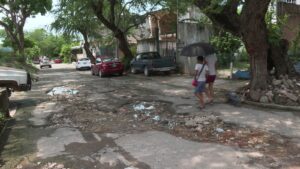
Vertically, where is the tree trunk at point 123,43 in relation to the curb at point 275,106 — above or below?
above

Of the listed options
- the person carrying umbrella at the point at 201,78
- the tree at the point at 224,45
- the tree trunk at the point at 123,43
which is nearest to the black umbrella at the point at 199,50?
the person carrying umbrella at the point at 201,78

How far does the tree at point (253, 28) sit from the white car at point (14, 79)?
691 cm

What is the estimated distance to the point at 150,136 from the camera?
940cm

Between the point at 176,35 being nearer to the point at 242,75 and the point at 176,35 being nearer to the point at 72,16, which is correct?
the point at 242,75

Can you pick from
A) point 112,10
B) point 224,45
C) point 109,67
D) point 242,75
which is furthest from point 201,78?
point 112,10

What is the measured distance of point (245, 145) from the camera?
27.2 ft

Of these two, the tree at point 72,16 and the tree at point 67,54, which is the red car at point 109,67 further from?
the tree at point 67,54

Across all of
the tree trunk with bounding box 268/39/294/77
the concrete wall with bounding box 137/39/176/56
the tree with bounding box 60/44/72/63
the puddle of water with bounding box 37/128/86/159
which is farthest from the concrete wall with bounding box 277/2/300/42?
the tree with bounding box 60/44/72/63

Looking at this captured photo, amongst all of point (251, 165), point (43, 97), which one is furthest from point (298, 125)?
point (43, 97)

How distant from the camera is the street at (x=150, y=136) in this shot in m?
7.45

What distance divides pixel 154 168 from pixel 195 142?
6.36 ft

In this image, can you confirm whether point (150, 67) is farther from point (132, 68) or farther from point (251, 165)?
point (251, 165)

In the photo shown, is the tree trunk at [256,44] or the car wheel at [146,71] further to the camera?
the car wheel at [146,71]

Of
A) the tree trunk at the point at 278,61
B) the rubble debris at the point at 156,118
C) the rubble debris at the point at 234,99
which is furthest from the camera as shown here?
the tree trunk at the point at 278,61
